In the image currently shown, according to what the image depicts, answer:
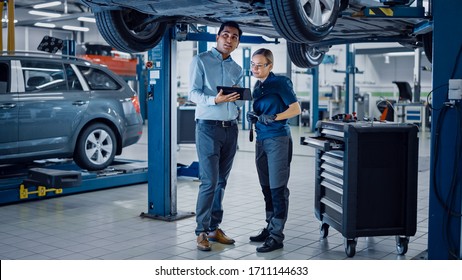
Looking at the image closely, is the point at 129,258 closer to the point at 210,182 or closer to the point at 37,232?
the point at 210,182

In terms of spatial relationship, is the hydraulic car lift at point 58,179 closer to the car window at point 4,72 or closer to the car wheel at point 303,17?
the car window at point 4,72

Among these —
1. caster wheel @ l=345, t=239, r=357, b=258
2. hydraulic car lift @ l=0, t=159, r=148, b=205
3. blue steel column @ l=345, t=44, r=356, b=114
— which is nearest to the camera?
caster wheel @ l=345, t=239, r=357, b=258

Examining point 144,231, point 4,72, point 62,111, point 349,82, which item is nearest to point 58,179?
point 62,111

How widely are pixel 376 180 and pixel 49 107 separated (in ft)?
11.7

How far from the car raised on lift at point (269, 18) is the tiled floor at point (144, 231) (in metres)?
1.45

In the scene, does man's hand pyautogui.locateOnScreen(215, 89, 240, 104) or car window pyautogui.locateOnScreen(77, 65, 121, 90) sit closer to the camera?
man's hand pyautogui.locateOnScreen(215, 89, 240, 104)

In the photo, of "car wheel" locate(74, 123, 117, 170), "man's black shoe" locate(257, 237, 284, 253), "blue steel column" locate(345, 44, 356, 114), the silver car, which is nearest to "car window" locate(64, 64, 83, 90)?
the silver car

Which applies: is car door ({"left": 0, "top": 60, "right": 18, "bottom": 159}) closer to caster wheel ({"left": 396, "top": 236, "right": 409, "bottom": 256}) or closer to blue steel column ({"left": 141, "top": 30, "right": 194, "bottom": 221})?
blue steel column ({"left": 141, "top": 30, "right": 194, "bottom": 221})

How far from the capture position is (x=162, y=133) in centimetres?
456

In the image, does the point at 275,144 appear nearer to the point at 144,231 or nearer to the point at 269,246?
the point at 269,246

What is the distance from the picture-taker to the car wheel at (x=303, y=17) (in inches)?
121

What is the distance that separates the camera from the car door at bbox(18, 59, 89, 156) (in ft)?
17.7

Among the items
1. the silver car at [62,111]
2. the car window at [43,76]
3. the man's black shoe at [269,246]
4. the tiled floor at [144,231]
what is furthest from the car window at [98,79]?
the man's black shoe at [269,246]

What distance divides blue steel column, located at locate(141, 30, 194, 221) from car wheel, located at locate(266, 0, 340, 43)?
1.56 metres
